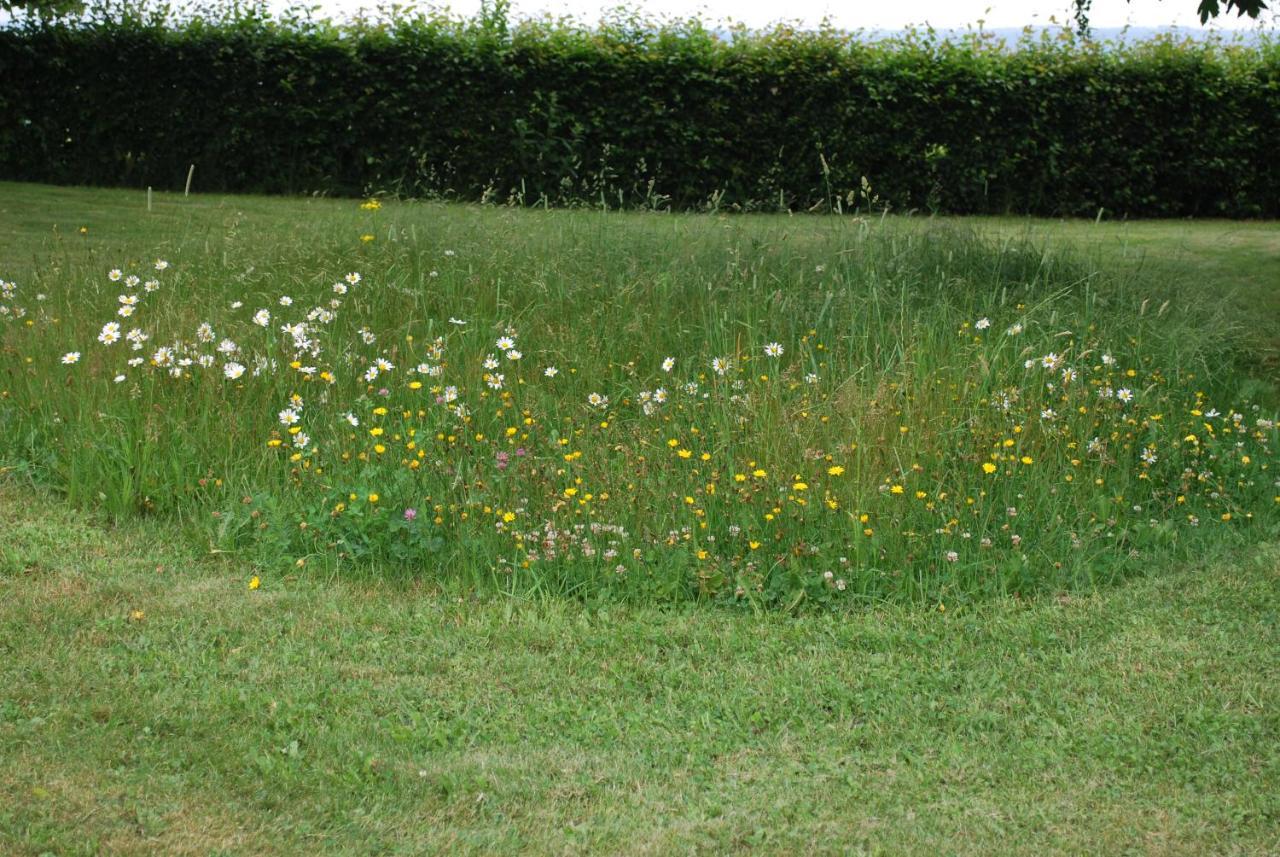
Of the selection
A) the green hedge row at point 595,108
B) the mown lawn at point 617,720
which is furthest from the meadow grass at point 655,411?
the green hedge row at point 595,108

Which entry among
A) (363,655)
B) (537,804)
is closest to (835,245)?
(363,655)

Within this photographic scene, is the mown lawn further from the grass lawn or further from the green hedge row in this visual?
the green hedge row

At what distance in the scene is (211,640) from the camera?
12.9ft

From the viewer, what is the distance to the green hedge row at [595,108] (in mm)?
13391

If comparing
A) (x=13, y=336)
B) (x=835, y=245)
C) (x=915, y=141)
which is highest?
(x=915, y=141)

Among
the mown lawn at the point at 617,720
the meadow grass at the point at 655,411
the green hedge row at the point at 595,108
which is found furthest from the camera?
the green hedge row at the point at 595,108

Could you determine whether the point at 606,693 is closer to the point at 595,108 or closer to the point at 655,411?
the point at 655,411

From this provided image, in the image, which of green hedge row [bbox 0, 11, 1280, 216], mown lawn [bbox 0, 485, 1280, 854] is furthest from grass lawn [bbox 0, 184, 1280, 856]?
green hedge row [bbox 0, 11, 1280, 216]

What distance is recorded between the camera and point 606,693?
3.66m

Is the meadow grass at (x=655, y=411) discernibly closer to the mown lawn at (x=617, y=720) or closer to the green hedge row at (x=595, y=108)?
the mown lawn at (x=617, y=720)

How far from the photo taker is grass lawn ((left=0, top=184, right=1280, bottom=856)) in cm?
303

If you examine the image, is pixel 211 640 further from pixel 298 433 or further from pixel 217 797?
pixel 298 433

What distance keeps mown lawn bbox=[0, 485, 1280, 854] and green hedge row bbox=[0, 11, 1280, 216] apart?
943 cm

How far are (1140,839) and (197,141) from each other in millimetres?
13012
